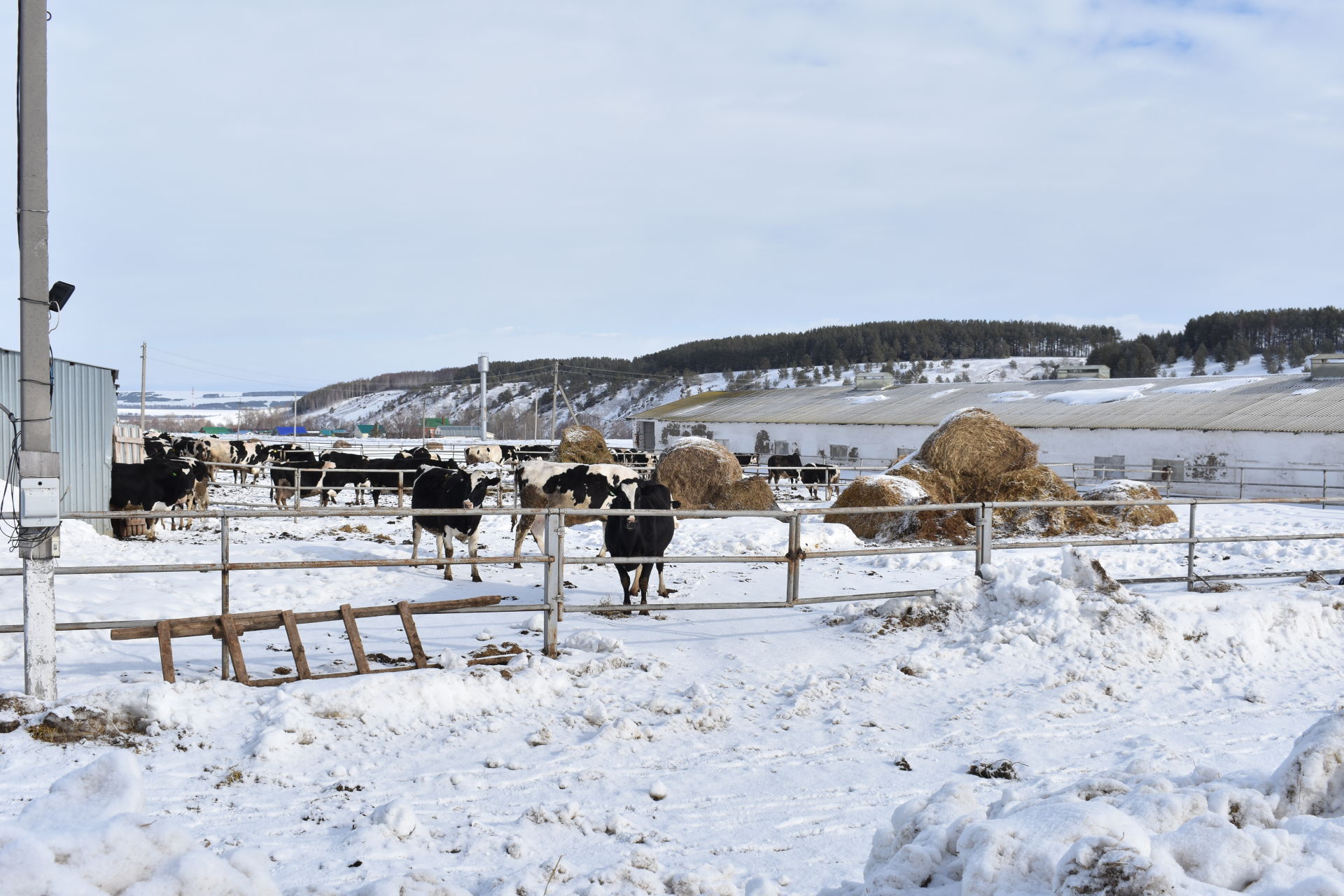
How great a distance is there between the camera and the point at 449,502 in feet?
43.1

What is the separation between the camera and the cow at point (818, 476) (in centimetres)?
2664

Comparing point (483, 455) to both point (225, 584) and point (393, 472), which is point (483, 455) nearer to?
point (393, 472)

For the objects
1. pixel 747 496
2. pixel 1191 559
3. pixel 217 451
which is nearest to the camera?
pixel 1191 559

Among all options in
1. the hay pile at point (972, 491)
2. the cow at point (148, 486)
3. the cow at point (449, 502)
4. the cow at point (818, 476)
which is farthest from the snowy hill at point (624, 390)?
the cow at point (449, 502)

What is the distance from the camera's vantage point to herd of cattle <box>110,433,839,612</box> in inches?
414

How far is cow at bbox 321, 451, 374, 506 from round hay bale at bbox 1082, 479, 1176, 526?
15302 mm

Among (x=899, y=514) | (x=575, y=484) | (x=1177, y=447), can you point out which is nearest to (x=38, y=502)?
(x=575, y=484)

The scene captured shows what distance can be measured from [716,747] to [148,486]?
1428 centimetres

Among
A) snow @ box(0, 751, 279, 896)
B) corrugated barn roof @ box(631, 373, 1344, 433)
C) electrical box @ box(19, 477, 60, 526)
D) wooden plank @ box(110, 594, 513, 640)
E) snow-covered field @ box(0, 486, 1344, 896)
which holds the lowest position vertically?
snow-covered field @ box(0, 486, 1344, 896)

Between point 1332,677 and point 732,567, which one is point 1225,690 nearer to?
point 1332,677

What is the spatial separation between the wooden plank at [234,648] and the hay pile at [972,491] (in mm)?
10458

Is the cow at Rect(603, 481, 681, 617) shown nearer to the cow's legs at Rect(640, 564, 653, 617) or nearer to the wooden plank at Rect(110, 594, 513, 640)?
the cow's legs at Rect(640, 564, 653, 617)

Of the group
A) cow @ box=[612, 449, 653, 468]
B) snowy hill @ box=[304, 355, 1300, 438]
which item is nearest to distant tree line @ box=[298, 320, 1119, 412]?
snowy hill @ box=[304, 355, 1300, 438]

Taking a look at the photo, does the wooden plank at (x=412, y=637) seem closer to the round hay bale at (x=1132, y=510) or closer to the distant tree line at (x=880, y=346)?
the round hay bale at (x=1132, y=510)
